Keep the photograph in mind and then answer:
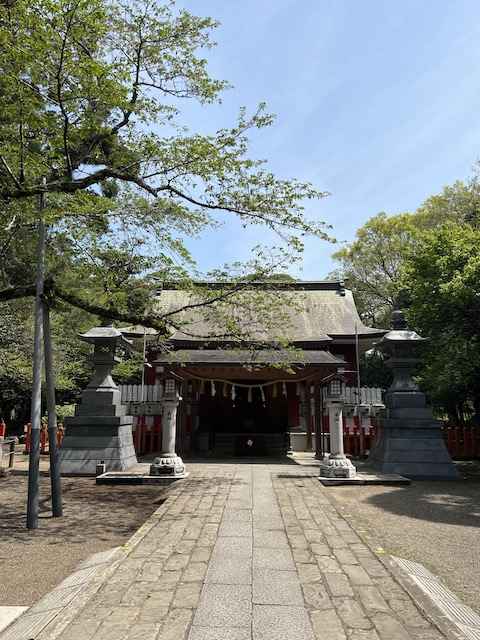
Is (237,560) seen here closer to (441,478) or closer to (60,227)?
(60,227)

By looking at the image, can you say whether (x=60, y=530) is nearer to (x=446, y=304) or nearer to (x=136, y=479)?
(x=136, y=479)

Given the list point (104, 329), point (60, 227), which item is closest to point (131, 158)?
point (60, 227)

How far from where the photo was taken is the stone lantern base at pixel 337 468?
10.4 metres

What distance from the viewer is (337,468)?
10.5 m

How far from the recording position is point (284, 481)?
10.1m

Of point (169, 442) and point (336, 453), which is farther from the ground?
point (169, 442)

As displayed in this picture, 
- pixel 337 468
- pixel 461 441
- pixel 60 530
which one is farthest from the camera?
pixel 461 441

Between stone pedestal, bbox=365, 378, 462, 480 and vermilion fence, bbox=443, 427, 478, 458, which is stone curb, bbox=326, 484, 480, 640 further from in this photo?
vermilion fence, bbox=443, 427, 478, 458

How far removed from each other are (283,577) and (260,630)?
1.10 meters

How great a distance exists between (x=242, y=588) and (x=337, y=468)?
23.8 feet

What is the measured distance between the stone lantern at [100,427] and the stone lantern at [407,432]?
23.6 ft

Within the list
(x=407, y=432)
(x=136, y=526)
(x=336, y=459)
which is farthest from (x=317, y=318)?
(x=136, y=526)

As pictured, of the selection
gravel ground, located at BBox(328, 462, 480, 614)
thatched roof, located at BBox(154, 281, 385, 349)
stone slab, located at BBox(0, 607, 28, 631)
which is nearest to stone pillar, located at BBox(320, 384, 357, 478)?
gravel ground, located at BBox(328, 462, 480, 614)

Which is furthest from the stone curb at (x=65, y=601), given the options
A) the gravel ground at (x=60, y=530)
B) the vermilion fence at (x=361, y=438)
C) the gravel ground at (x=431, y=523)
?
the vermilion fence at (x=361, y=438)
